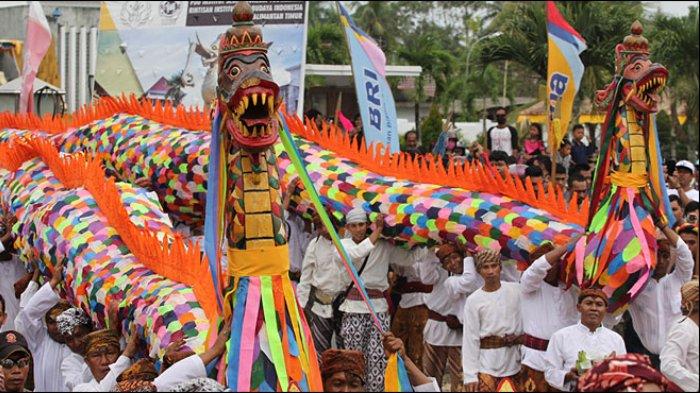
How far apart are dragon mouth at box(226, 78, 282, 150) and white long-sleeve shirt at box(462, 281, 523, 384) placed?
203 centimetres

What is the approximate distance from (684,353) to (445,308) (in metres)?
2.74

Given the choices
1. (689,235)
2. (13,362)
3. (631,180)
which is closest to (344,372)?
(13,362)

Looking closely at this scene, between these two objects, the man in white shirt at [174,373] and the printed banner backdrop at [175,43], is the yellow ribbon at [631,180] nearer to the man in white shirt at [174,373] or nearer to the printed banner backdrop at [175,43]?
the man in white shirt at [174,373]

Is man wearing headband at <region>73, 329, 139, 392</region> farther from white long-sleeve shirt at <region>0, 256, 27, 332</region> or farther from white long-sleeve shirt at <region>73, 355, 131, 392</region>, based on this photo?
white long-sleeve shirt at <region>0, 256, 27, 332</region>

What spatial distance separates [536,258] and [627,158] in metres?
0.83

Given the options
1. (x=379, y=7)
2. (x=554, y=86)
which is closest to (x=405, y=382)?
(x=554, y=86)

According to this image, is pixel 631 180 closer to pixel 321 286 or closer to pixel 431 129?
pixel 321 286

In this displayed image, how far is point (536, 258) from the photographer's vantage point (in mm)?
6875

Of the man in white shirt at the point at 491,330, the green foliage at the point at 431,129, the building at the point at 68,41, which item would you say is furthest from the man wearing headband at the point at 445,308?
the building at the point at 68,41

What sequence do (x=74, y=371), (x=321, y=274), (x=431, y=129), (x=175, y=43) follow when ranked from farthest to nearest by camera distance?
(x=431, y=129), (x=175, y=43), (x=321, y=274), (x=74, y=371)

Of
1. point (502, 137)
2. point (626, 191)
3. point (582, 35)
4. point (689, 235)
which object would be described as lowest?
point (689, 235)

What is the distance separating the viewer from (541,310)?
6.59 m

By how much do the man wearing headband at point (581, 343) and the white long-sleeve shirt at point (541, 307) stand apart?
330mm

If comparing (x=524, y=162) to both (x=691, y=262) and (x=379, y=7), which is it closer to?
(x=691, y=262)
